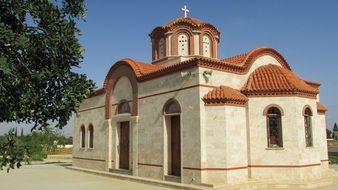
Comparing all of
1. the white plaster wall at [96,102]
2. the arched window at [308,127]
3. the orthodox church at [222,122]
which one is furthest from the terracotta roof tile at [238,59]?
the white plaster wall at [96,102]

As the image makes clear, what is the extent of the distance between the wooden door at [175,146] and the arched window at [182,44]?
188 inches

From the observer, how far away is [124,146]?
55.1ft

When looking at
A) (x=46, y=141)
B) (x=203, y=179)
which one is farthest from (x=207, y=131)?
(x=46, y=141)

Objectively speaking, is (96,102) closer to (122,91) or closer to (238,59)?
(122,91)

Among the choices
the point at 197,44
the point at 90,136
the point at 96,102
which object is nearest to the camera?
the point at 197,44

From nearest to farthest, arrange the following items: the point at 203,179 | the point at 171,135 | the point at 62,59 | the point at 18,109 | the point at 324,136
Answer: the point at 18,109 → the point at 62,59 → the point at 203,179 → the point at 171,135 → the point at 324,136

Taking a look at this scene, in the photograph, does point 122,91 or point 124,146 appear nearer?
point 124,146

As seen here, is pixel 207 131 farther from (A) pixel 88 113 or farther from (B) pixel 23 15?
(A) pixel 88 113

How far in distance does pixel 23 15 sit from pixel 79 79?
4.68ft

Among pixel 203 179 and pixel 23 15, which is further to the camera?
pixel 203 179

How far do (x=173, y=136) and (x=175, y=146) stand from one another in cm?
41

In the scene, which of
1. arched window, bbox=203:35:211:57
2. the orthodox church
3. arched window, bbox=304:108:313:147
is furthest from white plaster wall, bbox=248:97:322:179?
arched window, bbox=203:35:211:57

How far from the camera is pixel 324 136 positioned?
16.1 metres

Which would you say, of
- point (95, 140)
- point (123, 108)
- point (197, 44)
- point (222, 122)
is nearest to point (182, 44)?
point (197, 44)
